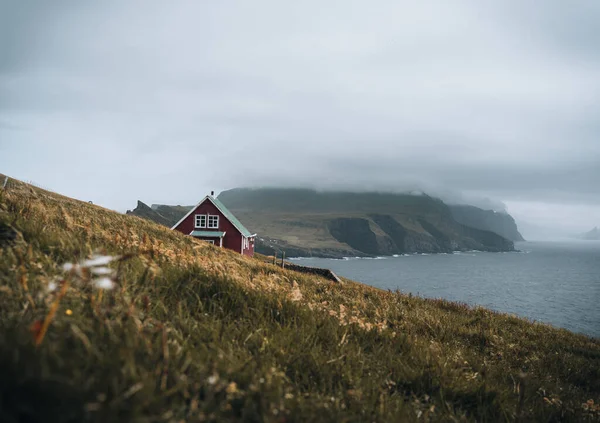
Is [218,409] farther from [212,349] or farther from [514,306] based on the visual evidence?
[514,306]

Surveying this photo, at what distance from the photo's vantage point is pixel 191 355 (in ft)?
9.81

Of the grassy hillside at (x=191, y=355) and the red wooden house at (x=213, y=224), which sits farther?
the red wooden house at (x=213, y=224)

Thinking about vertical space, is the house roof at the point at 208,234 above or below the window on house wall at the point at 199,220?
below

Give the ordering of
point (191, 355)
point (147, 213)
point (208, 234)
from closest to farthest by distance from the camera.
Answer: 1. point (191, 355)
2. point (208, 234)
3. point (147, 213)

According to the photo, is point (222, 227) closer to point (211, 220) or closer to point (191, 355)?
point (211, 220)

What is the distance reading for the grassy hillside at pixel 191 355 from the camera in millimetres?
2041

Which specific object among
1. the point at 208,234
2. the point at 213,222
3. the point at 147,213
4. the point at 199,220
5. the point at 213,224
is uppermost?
the point at 199,220

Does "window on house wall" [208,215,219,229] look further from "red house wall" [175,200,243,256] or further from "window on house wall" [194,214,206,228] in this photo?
"window on house wall" [194,214,206,228]

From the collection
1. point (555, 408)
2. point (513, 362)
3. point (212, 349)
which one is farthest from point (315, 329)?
point (513, 362)

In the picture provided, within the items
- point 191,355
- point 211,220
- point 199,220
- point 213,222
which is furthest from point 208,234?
point 191,355

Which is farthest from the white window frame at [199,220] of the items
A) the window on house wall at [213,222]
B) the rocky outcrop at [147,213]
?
the rocky outcrop at [147,213]

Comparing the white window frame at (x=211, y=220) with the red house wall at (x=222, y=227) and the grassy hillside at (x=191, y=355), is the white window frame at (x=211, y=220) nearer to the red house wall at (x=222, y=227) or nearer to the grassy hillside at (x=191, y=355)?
the red house wall at (x=222, y=227)

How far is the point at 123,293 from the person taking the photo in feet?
12.5

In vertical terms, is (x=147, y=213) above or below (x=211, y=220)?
below
